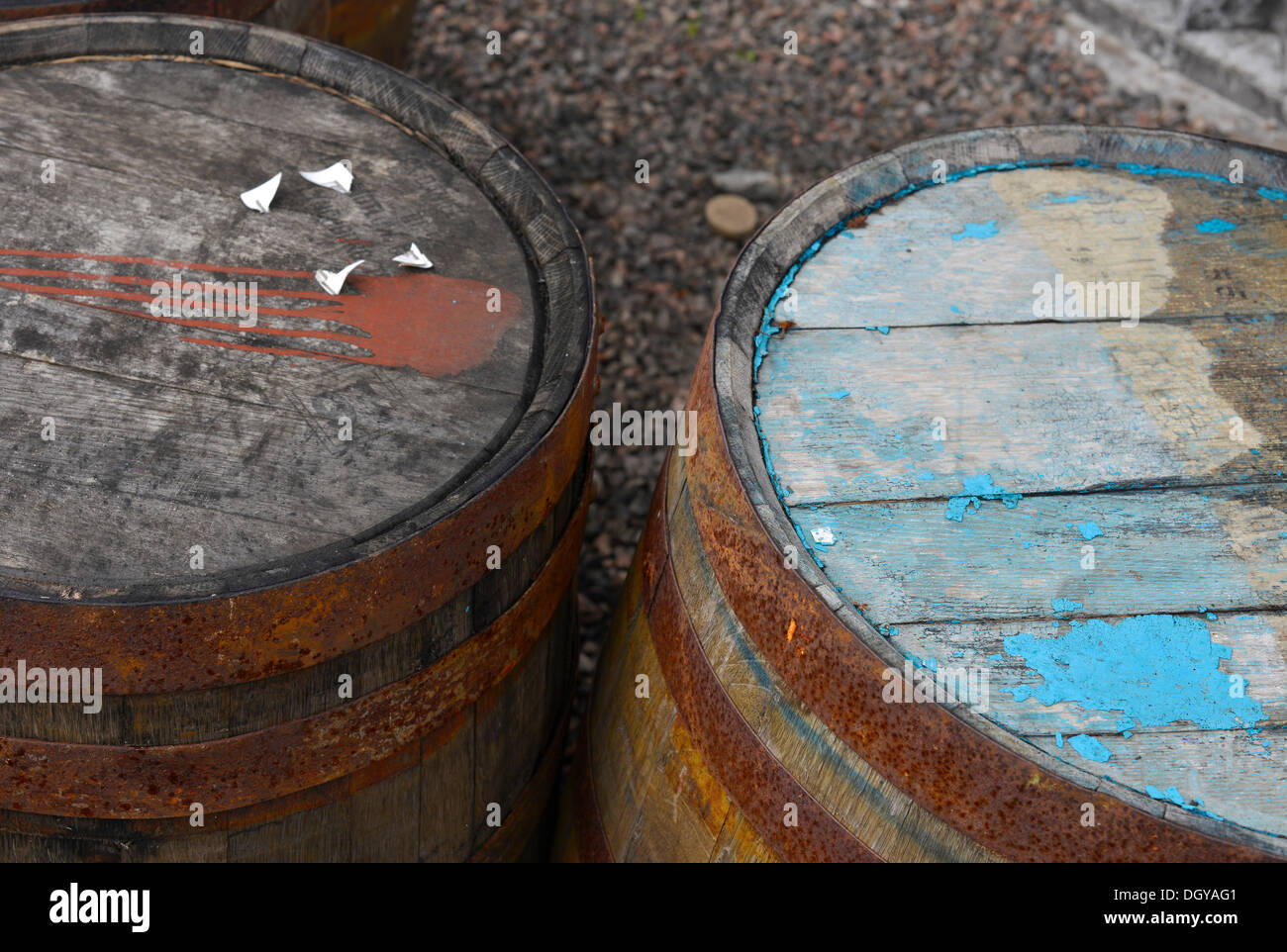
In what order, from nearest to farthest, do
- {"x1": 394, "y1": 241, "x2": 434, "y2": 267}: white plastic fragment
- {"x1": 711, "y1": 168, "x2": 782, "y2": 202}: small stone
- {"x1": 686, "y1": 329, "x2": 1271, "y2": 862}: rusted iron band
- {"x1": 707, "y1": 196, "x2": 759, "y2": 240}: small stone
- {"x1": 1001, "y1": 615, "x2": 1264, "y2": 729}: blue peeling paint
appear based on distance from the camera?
{"x1": 686, "y1": 329, "x2": 1271, "y2": 862}: rusted iron band → {"x1": 1001, "y1": 615, "x2": 1264, "y2": 729}: blue peeling paint → {"x1": 394, "y1": 241, "x2": 434, "y2": 267}: white plastic fragment → {"x1": 707, "y1": 196, "x2": 759, "y2": 240}: small stone → {"x1": 711, "y1": 168, "x2": 782, "y2": 202}: small stone

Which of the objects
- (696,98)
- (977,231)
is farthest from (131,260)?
(696,98)

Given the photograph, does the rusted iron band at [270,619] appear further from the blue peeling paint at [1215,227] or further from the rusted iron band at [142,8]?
the rusted iron band at [142,8]

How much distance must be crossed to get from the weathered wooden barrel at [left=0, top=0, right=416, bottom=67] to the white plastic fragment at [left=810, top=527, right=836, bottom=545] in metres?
1.64

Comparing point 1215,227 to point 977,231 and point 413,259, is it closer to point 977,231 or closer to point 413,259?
point 977,231

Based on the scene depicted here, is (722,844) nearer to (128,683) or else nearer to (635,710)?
(635,710)

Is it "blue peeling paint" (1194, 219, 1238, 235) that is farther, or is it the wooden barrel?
"blue peeling paint" (1194, 219, 1238, 235)

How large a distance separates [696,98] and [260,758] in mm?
3229

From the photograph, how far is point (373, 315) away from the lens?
1908mm

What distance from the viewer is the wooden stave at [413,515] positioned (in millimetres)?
1538

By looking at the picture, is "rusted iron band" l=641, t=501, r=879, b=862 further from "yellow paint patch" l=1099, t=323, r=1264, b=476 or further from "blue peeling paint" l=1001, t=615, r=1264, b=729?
"yellow paint patch" l=1099, t=323, r=1264, b=476

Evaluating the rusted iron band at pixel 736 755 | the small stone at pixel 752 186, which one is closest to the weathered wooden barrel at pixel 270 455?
the rusted iron band at pixel 736 755

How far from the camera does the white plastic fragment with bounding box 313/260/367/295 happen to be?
1922 mm

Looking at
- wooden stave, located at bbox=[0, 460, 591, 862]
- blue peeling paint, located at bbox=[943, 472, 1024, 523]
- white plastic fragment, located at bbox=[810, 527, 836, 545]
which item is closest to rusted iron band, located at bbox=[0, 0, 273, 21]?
wooden stave, located at bbox=[0, 460, 591, 862]
